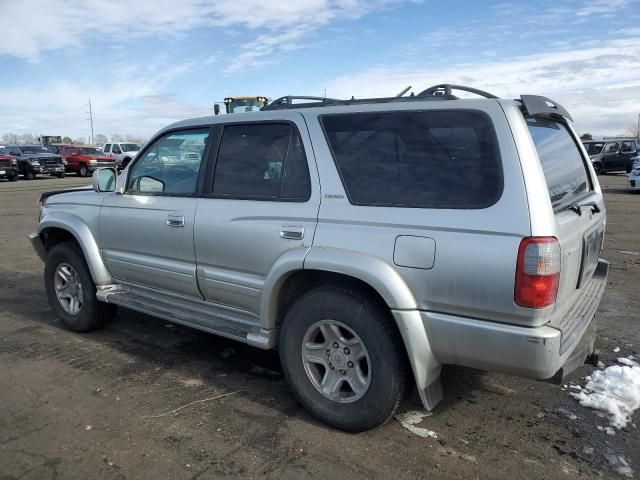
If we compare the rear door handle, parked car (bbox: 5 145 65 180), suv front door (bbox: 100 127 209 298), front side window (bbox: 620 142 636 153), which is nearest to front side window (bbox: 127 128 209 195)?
suv front door (bbox: 100 127 209 298)

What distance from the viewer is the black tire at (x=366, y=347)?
288 cm

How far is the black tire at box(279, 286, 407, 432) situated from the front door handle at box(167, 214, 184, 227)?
44.9 inches

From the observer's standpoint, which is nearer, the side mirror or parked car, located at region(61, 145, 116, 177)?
the side mirror

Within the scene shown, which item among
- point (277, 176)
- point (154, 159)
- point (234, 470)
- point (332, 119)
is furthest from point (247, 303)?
point (154, 159)

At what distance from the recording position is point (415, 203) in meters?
2.82

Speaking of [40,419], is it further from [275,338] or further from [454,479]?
[454,479]

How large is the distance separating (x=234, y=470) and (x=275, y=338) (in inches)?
34.6

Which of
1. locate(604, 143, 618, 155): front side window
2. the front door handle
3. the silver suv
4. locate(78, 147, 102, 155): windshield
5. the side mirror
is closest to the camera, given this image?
the silver suv

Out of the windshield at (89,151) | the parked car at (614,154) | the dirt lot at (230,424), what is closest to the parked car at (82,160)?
the windshield at (89,151)

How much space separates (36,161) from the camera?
28312mm

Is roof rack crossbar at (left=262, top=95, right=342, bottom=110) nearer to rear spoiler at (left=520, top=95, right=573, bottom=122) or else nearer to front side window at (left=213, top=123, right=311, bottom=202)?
front side window at (left=213, top=123, right=311, bottom=202)

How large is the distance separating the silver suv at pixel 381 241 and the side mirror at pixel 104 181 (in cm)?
54

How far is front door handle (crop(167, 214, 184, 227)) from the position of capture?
383cm

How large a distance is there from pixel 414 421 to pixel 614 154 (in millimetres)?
26782
